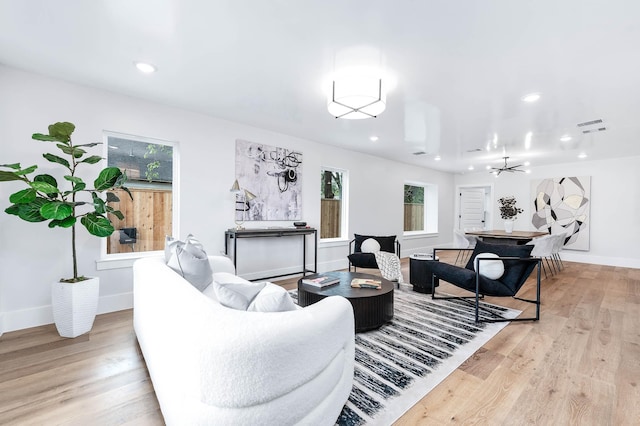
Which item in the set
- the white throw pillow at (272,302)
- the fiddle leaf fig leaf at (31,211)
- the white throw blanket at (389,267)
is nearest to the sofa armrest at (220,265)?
the fiddle leaf fig leaf at (31,211)

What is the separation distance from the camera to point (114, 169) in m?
2.75

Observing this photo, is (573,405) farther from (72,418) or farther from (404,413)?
(72,418)

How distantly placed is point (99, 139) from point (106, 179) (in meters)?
0.77

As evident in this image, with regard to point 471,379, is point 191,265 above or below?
above

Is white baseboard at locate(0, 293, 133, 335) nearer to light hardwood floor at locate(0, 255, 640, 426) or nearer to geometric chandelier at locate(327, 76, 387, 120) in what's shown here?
light hardwood floor at locate(0, 255, 640, 426)

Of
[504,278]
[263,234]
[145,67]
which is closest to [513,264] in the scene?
[504,278]

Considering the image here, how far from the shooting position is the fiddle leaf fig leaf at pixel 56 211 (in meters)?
2.32

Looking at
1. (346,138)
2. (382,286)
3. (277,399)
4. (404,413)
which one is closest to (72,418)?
(277,399)

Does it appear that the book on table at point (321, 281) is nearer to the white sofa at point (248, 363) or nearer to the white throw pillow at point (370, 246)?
the white sofa at point (248, 363)

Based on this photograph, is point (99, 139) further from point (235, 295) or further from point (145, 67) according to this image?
point (235, 295)

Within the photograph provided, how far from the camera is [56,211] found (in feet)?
7.73

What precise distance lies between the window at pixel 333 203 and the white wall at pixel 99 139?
169 millimetres

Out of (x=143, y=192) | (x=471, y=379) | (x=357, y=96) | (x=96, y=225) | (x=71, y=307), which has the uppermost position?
(x=357, y=96)

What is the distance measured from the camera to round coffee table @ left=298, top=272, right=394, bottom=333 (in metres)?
2.61
